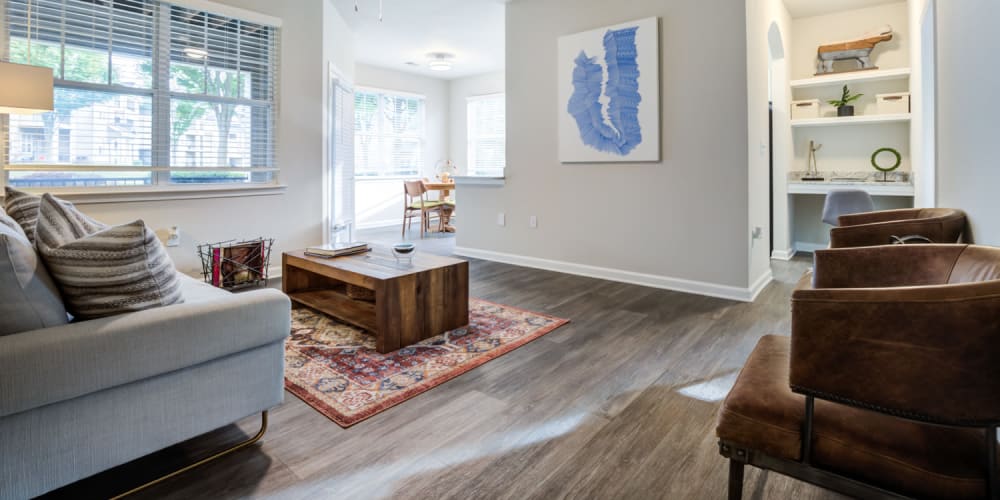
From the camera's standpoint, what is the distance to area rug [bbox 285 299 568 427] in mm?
2094

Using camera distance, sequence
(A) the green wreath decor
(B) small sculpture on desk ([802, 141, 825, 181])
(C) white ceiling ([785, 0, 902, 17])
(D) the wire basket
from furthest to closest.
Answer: (B) small sculpture on desk ([802, 141, 825, 181])
(A) the green wreath decor
(C) white ceiling ([785, 0, 902, 17])
(D) the wire basket

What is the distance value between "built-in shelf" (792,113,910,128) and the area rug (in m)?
3.90

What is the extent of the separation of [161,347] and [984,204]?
2.82 meters

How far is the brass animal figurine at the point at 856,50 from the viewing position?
16.1 ft

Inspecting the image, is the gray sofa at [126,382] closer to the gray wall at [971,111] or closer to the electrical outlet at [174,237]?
the gray wall at [971,111]

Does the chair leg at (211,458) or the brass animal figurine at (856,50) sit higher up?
the brass animal figurine at (856,50)

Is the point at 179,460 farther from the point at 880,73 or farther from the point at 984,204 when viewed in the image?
the point at 880,73

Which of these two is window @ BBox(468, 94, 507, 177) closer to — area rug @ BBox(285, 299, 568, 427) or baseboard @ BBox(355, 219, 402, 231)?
baseboard @ BBox(355, 219, 402, 231)

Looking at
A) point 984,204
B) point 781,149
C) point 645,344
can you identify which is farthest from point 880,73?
point 645,344

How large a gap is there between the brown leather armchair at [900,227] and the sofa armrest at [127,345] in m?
2.44

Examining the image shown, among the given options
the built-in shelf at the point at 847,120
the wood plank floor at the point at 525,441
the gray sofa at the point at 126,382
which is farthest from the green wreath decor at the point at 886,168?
the gray sofa at the point at 126,382

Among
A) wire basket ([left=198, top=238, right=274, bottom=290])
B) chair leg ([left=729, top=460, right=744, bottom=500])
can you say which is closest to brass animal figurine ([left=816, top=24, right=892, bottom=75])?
chair leg ([left=729, top=460, right=744, bottom=500])

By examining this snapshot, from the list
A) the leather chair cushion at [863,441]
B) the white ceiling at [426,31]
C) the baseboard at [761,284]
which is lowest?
the leather chair cushion at [863,441]

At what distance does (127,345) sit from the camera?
4.43ft
